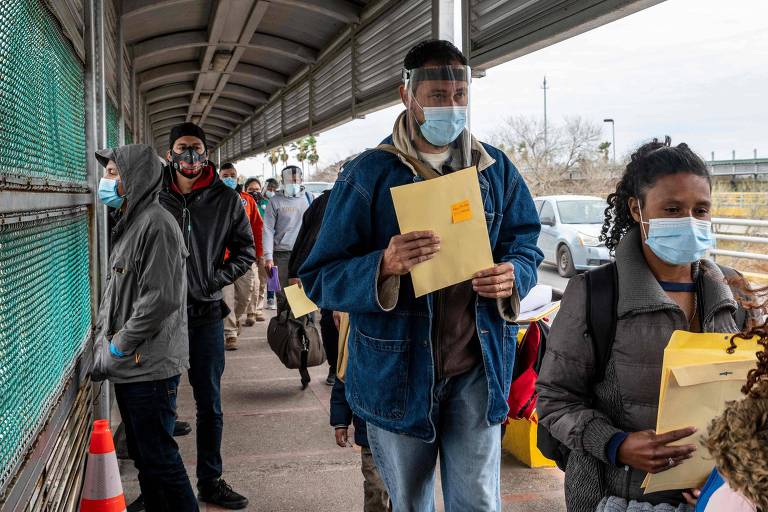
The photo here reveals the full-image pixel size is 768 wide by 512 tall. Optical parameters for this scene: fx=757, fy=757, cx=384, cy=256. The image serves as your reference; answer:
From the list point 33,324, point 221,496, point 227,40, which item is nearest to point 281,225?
point 227,40

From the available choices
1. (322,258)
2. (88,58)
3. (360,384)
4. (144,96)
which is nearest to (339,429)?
(360,384)

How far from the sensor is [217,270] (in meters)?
4.65

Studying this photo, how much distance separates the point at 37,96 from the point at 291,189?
590 cm

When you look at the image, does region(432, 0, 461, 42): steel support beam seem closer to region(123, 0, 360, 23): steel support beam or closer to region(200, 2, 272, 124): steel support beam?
region(123, 0, 360, 23): steel support beam

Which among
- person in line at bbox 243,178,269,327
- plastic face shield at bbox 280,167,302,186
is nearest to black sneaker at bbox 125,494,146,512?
plastic face shield at bbox 280,167,302,186

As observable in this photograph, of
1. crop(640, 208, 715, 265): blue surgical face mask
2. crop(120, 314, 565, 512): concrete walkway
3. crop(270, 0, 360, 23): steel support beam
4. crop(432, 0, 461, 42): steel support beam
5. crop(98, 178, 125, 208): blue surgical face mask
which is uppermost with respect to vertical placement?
crop(270, 0, 360, 23): steel support beam

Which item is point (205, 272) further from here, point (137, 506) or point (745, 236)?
point (745, 236)

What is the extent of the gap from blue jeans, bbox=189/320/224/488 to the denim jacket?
188cm

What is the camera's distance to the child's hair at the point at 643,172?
2.27m

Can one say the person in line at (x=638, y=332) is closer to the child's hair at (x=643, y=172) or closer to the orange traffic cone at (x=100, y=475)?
the child's hair at (x=643, y=172)

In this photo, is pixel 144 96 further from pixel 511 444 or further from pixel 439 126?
pixel 439 126

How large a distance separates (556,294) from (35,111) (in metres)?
9.90

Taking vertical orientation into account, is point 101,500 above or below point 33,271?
below

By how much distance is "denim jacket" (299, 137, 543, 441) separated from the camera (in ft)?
8.06
